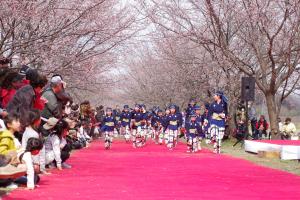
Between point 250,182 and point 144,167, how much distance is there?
346 centimetres

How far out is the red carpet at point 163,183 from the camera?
26.8 feet

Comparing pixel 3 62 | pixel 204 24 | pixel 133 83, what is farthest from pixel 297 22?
pixel 133 83

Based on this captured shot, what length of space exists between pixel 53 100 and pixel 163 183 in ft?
10.6

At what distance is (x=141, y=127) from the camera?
91.7 feet

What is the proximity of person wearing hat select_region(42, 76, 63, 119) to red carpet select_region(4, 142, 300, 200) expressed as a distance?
3.54 ft

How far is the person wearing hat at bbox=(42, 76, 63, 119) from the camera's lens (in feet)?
39.3

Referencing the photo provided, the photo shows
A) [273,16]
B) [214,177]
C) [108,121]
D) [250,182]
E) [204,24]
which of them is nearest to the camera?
[250,182]

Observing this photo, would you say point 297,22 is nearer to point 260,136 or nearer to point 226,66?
point 226,66

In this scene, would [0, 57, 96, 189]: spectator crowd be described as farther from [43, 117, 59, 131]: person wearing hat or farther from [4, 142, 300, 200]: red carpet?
[4, 142, 300, 200]: red carpet

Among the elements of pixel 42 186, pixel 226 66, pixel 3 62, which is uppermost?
pixel 226 66

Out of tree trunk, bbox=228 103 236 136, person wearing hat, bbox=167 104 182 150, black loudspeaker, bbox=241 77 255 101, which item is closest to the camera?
black loudspeaker, bbox=241 77 255 101

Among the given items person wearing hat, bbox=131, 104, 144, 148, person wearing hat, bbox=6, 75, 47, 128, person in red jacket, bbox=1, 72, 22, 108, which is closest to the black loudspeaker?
person wearing hat, bbox=131, 104, 144, 148

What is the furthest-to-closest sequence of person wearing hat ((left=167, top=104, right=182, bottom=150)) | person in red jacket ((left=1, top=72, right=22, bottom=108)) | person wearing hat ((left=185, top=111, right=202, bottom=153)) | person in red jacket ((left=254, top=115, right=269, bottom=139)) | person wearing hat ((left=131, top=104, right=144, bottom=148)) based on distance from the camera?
1. person in red jacket ((left=254, top=115, right=269, bottom=139))
2. person wearing hat ((left=131, top=104, right=144, bottom=148))
3. person wearing hat ((left=167, top=104, right=182, bottom=150))
4. person wearing hat ((left=185, top=111, right=202, bottom=153))
5. person in red jacket ((left=1, top=72, right=22, bottom=108))

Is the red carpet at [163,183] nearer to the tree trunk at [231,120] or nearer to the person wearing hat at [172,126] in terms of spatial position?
the person wearing hat at [172,126]
